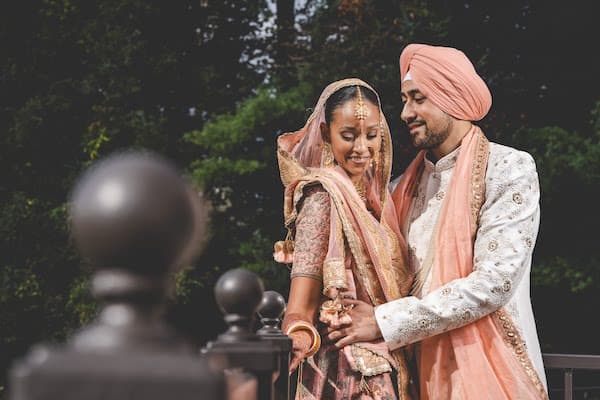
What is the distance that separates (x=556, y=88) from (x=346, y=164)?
8.36 m

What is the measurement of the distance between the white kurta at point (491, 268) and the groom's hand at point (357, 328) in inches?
1.1

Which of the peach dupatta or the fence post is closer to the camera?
the fence post

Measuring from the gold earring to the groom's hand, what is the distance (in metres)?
0.51

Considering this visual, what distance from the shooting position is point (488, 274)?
2.56 metres

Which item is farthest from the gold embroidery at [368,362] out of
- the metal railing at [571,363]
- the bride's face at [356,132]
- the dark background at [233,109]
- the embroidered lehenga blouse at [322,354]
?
the dark background at [233,109]

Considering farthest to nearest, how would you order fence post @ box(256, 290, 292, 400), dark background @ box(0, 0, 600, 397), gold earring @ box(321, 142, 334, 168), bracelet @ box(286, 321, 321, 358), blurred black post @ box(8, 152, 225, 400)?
dark background @ box(0, 0, 600, 397) → gold earring @ box(321, 142, 334, 168) → bracelet @ box(286, 321, 321, 358) → fence post @ box(256, 290, 292, 400) → blurred black post @ box(8, 152, 225, 400)

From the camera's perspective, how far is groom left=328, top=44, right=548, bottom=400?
8.31 feet

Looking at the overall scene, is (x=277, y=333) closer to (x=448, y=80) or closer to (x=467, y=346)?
(x=467, y=346)

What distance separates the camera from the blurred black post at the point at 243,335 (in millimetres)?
1092

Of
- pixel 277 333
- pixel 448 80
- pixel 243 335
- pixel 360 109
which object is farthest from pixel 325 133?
pixel 243 335

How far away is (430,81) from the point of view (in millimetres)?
2852

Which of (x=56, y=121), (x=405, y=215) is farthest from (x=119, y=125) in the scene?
(x=405, y=215)

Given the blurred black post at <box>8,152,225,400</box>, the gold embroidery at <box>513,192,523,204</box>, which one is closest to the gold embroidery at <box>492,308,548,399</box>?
the gold embroidery at <box>513,192,523,204</box>

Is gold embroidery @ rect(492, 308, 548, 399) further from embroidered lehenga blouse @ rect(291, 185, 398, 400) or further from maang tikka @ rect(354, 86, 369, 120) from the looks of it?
maang tikka @ rect(354, 86, 369, 120)
